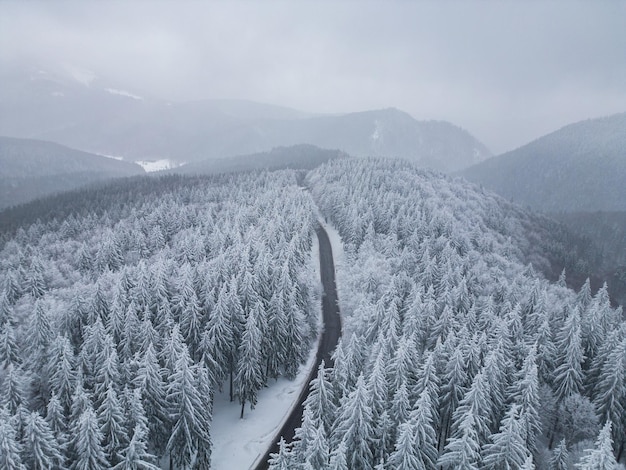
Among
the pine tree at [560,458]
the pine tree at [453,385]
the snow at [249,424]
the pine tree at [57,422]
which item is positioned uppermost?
the pine tree at [57,422]

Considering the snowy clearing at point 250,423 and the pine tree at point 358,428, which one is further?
the snowy clearing at point 250,423

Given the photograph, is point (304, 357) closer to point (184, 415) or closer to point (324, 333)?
point (324, 333)

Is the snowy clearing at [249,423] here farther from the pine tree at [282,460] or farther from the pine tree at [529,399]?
the pine tree at [529,399]

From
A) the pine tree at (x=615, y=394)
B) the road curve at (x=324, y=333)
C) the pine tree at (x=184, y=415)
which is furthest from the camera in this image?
the road curve at (x=324, y=333)

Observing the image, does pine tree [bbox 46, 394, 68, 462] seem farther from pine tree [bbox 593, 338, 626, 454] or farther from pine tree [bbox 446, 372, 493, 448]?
pine tree [bbox 593, 338, 626, 454]

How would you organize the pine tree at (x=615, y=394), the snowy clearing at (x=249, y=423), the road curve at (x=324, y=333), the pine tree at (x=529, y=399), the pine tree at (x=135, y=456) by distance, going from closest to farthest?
the pine tree at (x=135, y=456), the pine tree at (x=529, y=399), the pine tree at (x=615, y=394), the snowy clearing at (x=249, y=423), the road curve at (x=324, y=333)

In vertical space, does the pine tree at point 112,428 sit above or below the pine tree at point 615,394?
above

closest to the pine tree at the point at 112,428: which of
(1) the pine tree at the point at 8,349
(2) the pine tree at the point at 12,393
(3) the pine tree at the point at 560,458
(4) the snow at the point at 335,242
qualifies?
(2) the pine tree at the point at 12,393
